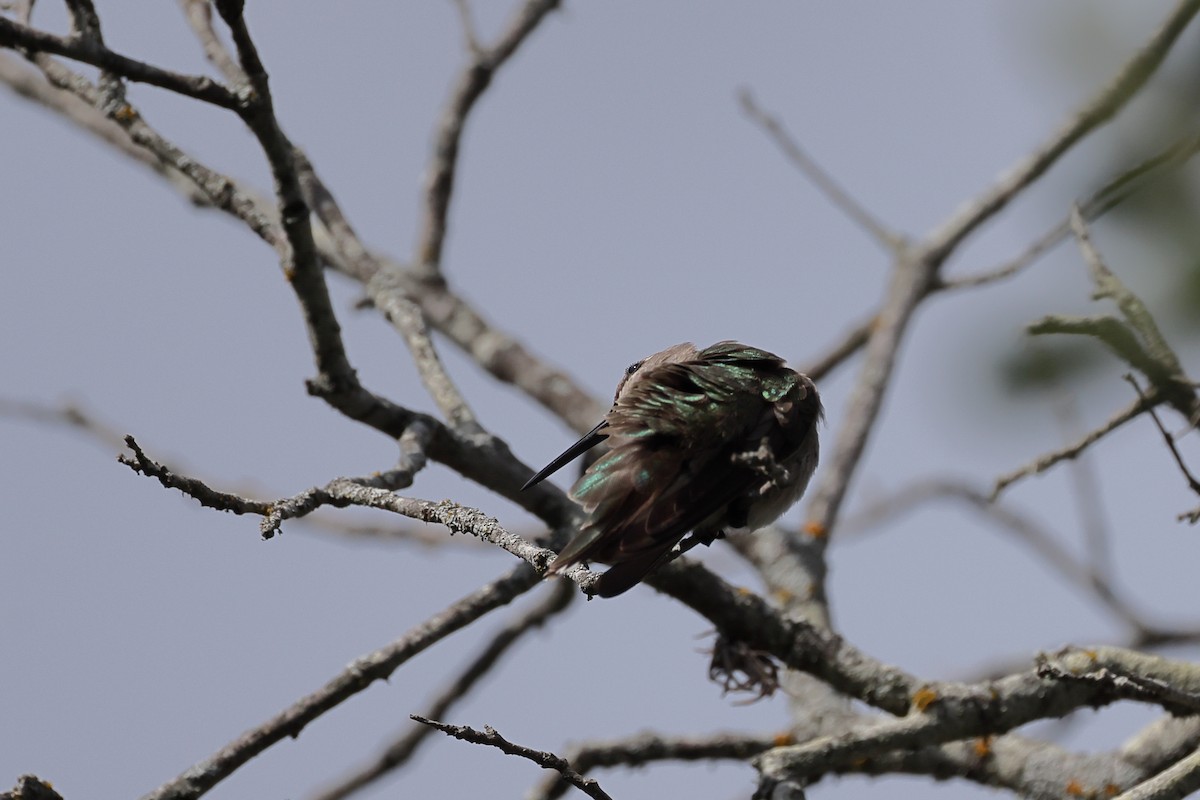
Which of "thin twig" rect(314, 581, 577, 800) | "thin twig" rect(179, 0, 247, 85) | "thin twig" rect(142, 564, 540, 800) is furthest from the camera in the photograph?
"thin twig" rect(314, 581, 577, 800)

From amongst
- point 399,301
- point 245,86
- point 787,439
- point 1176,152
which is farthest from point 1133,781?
point 245,86

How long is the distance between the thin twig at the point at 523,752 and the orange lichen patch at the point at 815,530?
3028 mm

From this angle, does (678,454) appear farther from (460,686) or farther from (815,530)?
(460,686)

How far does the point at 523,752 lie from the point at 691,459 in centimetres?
113

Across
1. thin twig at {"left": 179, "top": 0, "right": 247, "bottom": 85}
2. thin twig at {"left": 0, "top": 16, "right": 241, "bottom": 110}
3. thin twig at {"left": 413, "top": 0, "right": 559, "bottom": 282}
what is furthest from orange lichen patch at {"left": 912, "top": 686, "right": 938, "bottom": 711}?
thin twig at {"left": 413, "top": 0, "right": 559, "bottom": 282}

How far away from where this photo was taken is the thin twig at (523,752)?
2193mm

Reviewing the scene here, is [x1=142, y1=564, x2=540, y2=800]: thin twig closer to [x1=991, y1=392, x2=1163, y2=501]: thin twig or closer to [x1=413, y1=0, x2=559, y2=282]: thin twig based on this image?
[x1=991, y1=392, x2=1163, y2=501]: thin twig

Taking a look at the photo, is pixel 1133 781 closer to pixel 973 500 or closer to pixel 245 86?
pixel 973 500

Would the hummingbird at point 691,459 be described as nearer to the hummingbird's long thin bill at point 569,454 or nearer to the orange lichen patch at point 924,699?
the hummingbird's long thin bill at point 569,454

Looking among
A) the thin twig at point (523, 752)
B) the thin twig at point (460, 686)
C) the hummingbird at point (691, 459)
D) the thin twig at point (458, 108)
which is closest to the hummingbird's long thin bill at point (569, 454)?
the hummingbird at point (691, 459)

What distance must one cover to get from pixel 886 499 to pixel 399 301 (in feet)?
11.5

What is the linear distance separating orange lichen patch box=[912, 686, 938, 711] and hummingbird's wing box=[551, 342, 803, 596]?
0.78 m

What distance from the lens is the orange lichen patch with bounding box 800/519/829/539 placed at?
516cm

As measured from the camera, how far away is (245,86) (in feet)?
9.73
